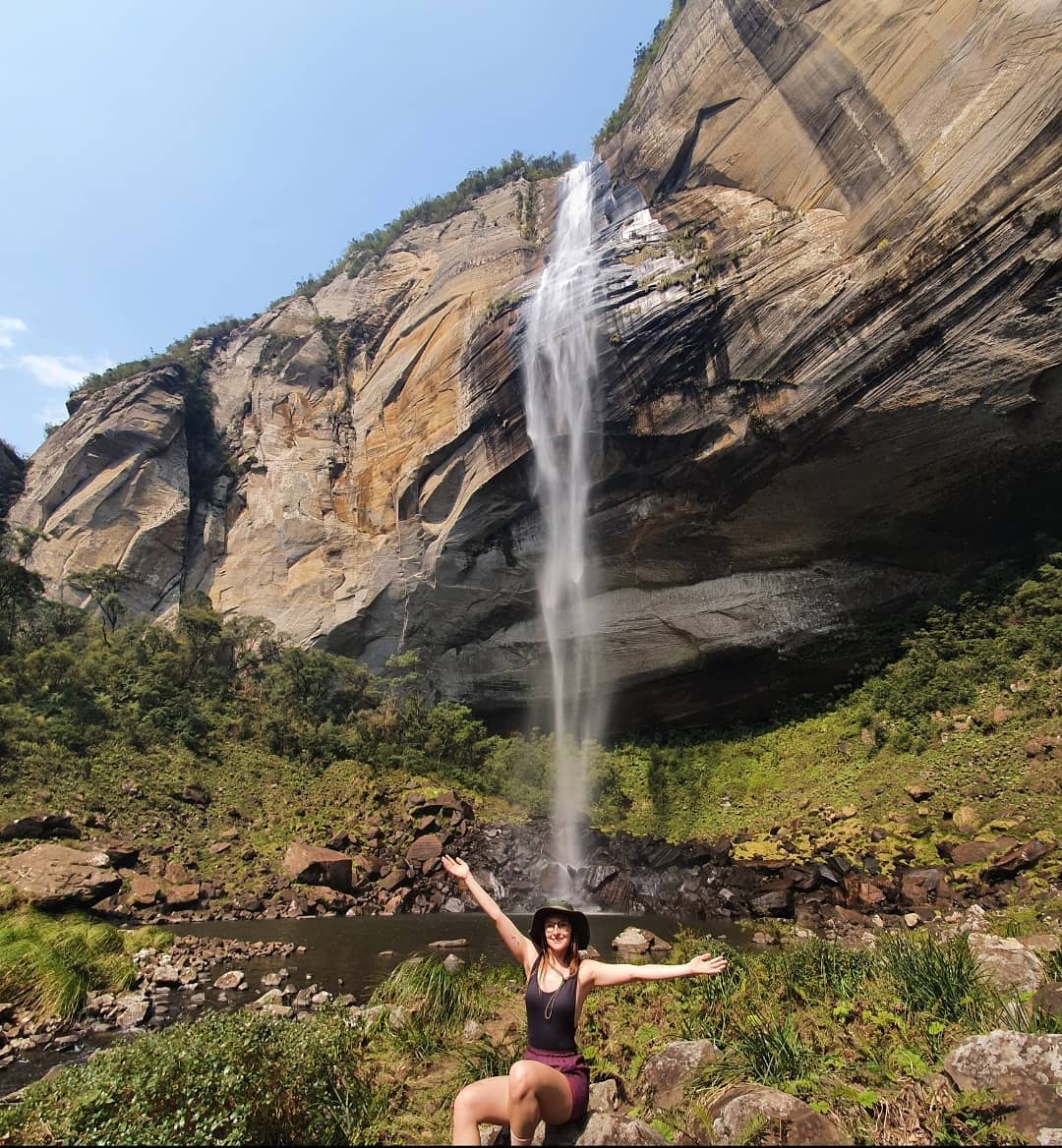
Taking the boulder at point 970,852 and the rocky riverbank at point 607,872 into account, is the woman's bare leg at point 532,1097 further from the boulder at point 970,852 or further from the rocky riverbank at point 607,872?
the boulder at point 970,852

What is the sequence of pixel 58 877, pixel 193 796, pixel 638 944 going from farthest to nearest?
pixel 193 796
pixel 58 877
pixel 638 944

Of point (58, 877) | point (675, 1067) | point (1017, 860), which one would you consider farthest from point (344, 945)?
point (1017, 860)

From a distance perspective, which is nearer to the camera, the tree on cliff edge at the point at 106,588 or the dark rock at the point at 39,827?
the dark rock at the point at 39,827

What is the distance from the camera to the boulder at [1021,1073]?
2775 mm

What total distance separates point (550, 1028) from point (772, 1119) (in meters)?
1.05

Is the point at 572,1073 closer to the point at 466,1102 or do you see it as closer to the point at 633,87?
the point at 466,1102

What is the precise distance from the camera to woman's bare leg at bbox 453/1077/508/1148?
8.55 feet

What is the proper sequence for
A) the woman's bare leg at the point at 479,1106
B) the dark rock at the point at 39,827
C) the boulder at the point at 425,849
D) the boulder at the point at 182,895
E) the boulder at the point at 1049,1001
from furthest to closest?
the boulder at the point at 425,849 < the dark rock at the point at 39,827 < the boulder at the point at 182,895 < the boulder at the point at 1049,1001 < the woman's bare leg at the point at 479,1106

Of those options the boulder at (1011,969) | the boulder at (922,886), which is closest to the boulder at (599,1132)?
the boulder at (1011,969)

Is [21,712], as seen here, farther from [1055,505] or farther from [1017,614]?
[1055,505]

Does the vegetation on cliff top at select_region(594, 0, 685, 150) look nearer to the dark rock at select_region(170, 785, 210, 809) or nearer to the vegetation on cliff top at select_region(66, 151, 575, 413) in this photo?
the vegetation on cliff top at select_region(66, 151, 575, 413)

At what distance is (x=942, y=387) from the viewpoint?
Answer: 14969 millimetres

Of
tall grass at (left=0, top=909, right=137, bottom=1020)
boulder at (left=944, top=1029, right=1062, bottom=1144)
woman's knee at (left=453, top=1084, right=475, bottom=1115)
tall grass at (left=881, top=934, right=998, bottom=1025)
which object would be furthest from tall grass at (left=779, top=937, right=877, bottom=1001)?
tall grass at (left=0, top=909, right=137, bottom=1020)

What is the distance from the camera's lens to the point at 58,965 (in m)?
6.76
